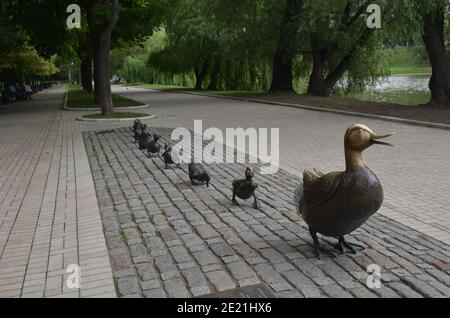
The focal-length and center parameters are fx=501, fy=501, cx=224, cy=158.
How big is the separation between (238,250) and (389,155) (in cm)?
654

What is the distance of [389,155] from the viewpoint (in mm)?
10703

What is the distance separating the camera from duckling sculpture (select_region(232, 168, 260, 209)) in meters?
6.67

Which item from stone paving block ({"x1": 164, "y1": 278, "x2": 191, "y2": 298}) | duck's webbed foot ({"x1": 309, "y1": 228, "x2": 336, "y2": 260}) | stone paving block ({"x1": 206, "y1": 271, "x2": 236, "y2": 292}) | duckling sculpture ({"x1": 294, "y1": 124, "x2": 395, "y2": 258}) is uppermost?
duckling sculpture ({"x1": 294, "y1": 124, "x2": 395, "y2": 258})

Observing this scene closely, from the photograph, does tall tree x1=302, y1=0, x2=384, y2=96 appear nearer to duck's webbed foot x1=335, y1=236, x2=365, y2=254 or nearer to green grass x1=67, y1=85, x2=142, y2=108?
green grass x1=67, y1=85, x2=142, y2=108

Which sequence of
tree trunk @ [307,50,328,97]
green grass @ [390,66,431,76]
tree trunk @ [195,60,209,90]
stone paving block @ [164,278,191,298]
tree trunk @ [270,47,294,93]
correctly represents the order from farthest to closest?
green grass @ [390,66,431,76] → tree trunk @ [195,60,209,90] → tree trunk @ [270,47,294,93] → tree trunk @ [307,50,328,97] → stone paving block @ [164,278,191,298]

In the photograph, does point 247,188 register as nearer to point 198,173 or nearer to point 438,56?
point 198,173

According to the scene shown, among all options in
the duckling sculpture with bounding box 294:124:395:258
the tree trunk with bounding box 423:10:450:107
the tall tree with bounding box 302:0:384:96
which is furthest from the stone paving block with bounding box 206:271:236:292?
the tall tree with bounding box 302:0:384:96

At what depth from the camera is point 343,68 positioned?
98.2 ft

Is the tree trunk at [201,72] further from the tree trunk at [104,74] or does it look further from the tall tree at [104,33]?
the tree trunk at [104,74]

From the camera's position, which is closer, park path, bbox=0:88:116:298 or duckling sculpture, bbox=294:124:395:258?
duckling sculpture, bbox=294:124:395:258

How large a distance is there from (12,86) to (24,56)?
5.26m

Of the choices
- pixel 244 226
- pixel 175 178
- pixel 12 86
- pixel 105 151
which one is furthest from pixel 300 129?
pixel 12 86

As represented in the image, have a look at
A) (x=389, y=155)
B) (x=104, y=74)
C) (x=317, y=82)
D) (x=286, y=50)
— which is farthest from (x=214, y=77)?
(x=389, y=155)
